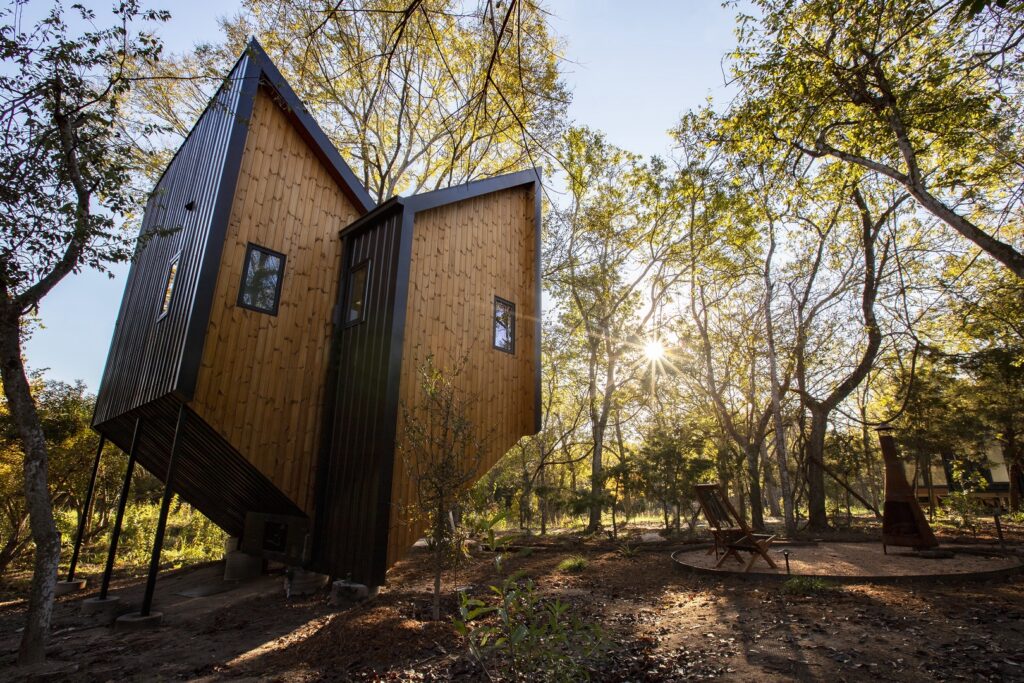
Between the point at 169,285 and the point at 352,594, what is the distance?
610cm

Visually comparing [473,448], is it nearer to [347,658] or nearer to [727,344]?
[347,658]

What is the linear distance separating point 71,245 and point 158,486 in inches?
681

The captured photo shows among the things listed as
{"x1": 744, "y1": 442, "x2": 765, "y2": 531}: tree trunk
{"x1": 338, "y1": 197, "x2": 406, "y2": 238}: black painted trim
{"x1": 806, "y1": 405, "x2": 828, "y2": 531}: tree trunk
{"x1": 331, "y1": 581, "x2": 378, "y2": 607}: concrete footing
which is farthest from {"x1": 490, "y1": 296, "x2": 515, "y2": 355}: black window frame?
{"x1": 806, "y1": 405, "x2": 828, "y2": 531}: tree trunk

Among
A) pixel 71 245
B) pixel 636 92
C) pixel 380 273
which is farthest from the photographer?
pixel 380 273

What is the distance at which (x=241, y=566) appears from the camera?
9.23 metres

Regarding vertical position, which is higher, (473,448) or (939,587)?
(473,448)

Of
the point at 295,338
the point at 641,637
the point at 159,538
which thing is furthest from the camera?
the point at 295,338

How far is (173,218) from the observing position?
30.6ft

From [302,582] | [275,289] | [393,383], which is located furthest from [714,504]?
[275,289]

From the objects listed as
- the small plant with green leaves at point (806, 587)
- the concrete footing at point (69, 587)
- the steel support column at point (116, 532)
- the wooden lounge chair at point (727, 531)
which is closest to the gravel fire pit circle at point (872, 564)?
the wooden lounge chair at point (727, 531)

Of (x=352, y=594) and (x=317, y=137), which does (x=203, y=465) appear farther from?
(x=317, y=137)

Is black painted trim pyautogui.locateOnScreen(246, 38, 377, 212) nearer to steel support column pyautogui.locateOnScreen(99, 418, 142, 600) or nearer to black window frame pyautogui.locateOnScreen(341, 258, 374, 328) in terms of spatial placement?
black window frame pyautogui.locateOnScreen(341, 258, 374, 328)

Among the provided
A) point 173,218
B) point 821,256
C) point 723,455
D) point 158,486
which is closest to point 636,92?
point 173,218

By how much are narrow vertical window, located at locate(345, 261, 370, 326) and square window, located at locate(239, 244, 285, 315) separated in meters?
1.19
